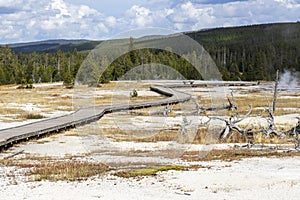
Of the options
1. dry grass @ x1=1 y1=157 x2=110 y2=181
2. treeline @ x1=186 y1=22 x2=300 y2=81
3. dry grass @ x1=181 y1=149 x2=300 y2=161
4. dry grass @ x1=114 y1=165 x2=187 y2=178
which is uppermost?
treeline @ x1=186 y1=22 x2=300 y2=81

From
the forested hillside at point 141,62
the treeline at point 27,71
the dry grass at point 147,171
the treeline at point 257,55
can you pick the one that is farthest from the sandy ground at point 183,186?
the treeline at point 257,55

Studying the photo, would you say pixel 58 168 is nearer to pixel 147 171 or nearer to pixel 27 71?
pixel 147 171

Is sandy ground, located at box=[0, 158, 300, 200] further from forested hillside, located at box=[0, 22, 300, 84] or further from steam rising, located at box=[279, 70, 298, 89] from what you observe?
steam rising, located at box=[279, 70, 298, 89]

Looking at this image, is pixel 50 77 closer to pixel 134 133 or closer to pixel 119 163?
pixel 134 133

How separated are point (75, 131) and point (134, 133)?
321cm

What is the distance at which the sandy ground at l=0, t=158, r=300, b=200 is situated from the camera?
1213cm

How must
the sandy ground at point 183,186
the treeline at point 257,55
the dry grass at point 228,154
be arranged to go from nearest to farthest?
the sandy ground at point 183,186 < the dry grass at point 228,154 < the treeline at point 257,55

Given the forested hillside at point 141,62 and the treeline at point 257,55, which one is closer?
the forested hillside at point 141,62

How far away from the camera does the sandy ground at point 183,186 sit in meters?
12.1

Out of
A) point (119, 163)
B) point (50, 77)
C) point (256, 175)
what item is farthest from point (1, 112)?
point (50, 77)

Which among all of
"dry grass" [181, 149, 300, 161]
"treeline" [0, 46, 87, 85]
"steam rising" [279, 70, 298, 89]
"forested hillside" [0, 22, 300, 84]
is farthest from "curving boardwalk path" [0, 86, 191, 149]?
"steam rising" [279, 70, 298, 89]

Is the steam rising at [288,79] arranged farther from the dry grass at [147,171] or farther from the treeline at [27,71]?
the dry grass at [147,171]

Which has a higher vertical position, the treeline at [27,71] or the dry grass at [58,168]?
the treeline at [27,71]

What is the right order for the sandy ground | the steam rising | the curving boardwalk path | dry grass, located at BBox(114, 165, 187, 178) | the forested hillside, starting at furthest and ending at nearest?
1. the steam rising
2. the forested hillside
3. the curving boardwalk path
4. dry grass, located at BBox(114, 165, 187, 178)
5. the sandy ground
